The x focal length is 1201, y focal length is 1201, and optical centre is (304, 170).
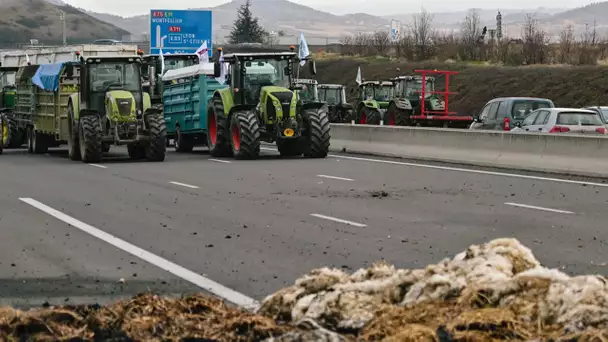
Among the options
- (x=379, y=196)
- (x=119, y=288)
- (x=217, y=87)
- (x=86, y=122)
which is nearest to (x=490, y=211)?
(x=379, y=196)

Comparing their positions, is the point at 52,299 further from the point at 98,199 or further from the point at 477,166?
the point at 477,166

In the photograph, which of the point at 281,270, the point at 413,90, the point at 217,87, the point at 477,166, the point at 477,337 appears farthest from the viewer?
the point at 413,90

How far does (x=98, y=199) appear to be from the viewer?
19094 mm

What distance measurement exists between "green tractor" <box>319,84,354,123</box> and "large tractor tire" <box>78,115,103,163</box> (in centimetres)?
2400

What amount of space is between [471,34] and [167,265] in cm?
7059

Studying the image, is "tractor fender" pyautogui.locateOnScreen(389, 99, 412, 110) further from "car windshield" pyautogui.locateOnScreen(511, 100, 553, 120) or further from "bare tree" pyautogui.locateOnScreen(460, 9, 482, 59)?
"bare tree" pyautogui.locateOnScreen(460, 9, 482, 59)

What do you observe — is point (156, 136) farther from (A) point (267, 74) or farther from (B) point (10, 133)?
(B) point (10, 133)

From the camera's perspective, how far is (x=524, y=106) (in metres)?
32.4

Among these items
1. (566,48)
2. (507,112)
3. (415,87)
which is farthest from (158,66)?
(566,48)

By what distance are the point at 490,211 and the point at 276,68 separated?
1490cm

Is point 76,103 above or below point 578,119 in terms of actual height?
above

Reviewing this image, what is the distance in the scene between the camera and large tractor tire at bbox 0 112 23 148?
123 feet

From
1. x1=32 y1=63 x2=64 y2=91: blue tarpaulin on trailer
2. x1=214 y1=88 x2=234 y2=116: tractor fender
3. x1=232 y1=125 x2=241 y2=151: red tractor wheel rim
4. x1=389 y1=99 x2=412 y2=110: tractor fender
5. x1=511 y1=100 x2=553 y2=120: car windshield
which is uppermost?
x1=32 y1=63 x2=64 y2=91: blue tarpaulin on trailer

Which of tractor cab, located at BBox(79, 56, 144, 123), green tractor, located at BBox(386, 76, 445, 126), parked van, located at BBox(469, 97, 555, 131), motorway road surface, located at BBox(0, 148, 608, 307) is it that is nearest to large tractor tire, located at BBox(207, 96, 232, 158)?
tractor cab, located at BBox(79, 56, 144, 123)
